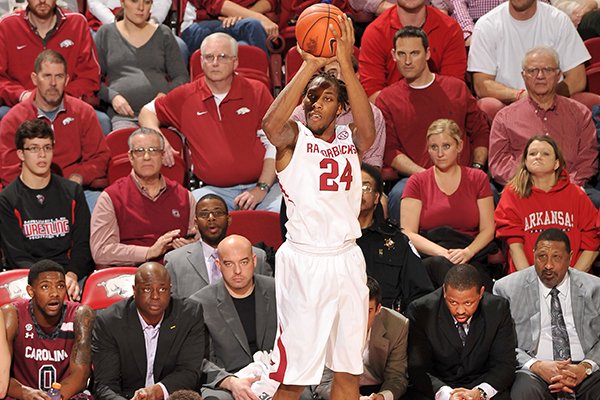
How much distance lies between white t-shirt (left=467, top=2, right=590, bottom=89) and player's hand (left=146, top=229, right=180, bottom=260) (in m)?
2.97

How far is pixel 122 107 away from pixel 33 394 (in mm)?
2963

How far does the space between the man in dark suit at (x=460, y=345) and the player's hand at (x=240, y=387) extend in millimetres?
942

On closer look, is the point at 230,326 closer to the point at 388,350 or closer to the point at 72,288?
the point at 388,350

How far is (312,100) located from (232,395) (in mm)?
1873

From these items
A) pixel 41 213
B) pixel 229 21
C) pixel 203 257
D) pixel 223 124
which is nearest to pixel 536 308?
pixel 203 257

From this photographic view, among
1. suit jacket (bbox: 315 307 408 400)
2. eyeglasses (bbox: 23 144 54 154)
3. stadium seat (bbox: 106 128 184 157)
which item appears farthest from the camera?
stadium seat (bbox: 106 128 184 157)

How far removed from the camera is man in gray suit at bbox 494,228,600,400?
6395 millimetres

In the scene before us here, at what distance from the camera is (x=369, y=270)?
6.65 metres

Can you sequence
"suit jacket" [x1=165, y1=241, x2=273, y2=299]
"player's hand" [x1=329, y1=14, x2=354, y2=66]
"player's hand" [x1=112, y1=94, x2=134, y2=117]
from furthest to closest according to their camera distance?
"player's hand" [x1=112, y1=94, x2=134, y2=117] → "suit jacket" [x1=165, y1=241, x2=273, y2=299] → "player's hand" [x1=329, y1=14, x2=354, y2=66]

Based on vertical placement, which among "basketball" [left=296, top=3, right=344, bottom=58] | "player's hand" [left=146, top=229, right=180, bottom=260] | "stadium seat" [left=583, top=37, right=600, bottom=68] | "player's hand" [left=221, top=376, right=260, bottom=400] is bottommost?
"player's hand" [left=221, top=376, right=260, bottom=400]

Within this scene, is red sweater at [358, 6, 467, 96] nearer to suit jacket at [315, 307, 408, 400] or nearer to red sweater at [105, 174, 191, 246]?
red sweater at [105, 174, 191, 246]

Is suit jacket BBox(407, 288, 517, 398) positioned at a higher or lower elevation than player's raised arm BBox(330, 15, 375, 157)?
lower

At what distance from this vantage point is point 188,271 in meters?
6.71

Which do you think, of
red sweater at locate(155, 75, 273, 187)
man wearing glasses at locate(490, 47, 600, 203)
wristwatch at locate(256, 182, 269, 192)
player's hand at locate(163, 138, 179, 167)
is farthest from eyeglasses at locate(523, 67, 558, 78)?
player's hand at locate(163, 138, 179, 167)
